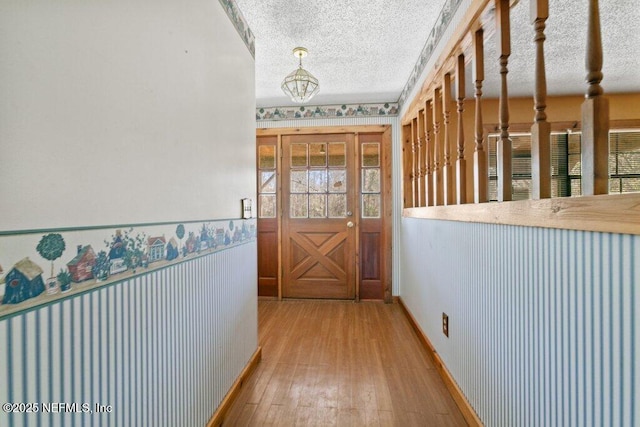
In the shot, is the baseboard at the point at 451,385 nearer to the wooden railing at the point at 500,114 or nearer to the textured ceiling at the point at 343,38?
the wooden railing at the point at 500,114

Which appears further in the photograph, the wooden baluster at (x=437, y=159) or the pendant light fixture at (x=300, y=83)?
the pendant light fixture at (x=300, y=83)

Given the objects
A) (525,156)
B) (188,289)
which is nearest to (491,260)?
(188,289)

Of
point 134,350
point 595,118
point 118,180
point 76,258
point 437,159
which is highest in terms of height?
point 437,159

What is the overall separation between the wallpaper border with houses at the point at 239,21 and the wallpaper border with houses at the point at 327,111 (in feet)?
5.54

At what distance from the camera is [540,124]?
1050mm

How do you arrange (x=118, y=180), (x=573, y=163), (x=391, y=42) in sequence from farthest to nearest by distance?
(x=573, y=163), (x=391, y=42), (x=118, y=180)

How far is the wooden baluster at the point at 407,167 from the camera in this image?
3.42 meters

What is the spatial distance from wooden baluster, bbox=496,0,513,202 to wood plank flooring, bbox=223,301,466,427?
1.22 m

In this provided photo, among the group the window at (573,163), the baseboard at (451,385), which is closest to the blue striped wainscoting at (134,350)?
the baseboard at (451,385)

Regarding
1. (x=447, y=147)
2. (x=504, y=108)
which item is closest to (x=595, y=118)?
(x=504, y=108)

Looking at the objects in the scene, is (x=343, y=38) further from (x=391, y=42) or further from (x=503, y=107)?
(x=503, y=107)

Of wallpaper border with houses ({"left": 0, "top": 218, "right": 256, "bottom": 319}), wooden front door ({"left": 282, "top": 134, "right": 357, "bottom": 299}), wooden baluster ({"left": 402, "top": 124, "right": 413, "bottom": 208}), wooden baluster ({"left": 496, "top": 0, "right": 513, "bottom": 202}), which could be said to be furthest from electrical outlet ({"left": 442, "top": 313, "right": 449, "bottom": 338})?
wooden front door ({"left": 282, "top": 134, "right": 357, "bottom": 299})

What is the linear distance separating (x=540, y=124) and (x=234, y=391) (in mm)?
1923

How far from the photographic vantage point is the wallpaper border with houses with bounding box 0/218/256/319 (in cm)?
62
